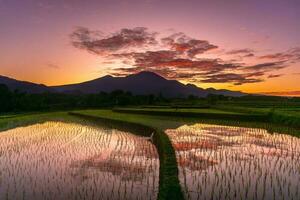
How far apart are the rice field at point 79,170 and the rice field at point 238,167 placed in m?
1.43

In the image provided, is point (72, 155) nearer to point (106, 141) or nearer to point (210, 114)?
point (106, 141)

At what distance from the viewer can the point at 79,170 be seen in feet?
41.8

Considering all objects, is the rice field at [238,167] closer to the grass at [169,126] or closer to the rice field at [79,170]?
the grass at [169,126]

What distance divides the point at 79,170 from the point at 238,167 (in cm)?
620

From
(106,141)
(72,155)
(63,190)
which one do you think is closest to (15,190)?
(63,190)

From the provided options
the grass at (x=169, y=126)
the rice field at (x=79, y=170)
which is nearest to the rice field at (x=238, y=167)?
the grass at (x=169, y=126)

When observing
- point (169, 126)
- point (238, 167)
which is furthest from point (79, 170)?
point (169, 126)

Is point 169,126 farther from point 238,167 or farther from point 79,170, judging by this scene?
point 79,170

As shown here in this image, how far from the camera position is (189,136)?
70.0 ft

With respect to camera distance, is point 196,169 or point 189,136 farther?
point 189,136

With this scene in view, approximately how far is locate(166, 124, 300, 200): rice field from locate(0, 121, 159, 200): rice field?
1.43m

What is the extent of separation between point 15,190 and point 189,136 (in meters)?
13.0

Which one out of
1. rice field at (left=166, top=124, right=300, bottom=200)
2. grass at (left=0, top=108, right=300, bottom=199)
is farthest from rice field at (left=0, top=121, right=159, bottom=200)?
rice field at (left=166, top=124, right=300, bottom=200)

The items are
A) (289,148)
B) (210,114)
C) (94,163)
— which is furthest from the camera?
(210,114)
